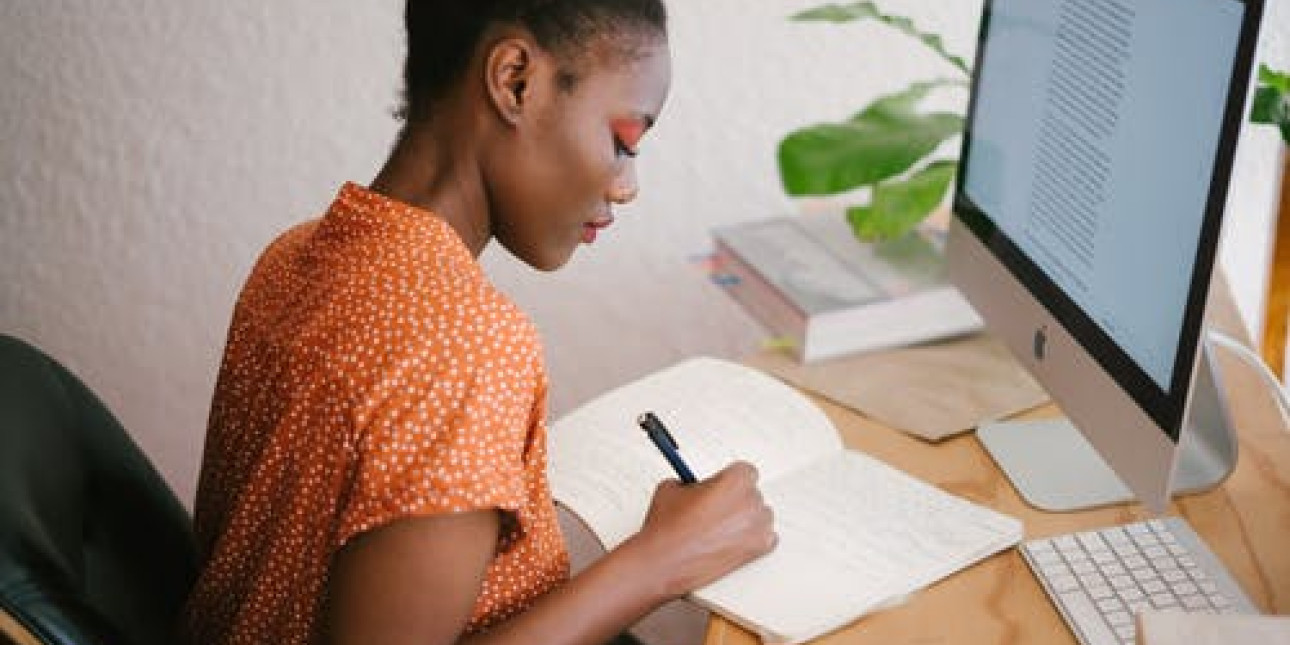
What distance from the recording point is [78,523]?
960mm

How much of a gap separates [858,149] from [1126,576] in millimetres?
551

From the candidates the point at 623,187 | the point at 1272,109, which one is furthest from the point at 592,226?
the point at 1272,109

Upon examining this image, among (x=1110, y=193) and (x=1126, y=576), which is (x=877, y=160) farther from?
(x=1126, y=576)

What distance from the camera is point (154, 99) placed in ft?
5.69

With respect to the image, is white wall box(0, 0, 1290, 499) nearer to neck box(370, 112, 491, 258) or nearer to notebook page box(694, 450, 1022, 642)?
notebook page box(694, 450, 1022, 642)

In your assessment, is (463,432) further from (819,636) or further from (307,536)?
(819,636)

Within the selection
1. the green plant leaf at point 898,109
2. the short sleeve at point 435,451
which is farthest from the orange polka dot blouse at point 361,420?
the green plant leaf at point 898,109

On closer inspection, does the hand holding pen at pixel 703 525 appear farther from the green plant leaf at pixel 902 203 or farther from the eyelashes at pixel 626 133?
the green plant leaf at pixel 902 203

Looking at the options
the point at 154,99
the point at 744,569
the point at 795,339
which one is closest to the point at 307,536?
the point at 744,569

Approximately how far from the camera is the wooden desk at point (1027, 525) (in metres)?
0.99

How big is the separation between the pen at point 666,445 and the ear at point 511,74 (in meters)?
0.28

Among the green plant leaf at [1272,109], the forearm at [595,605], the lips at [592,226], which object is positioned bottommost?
the forearm at [595,605]

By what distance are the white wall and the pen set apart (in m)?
0.68

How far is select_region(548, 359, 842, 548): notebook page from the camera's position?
115cm
